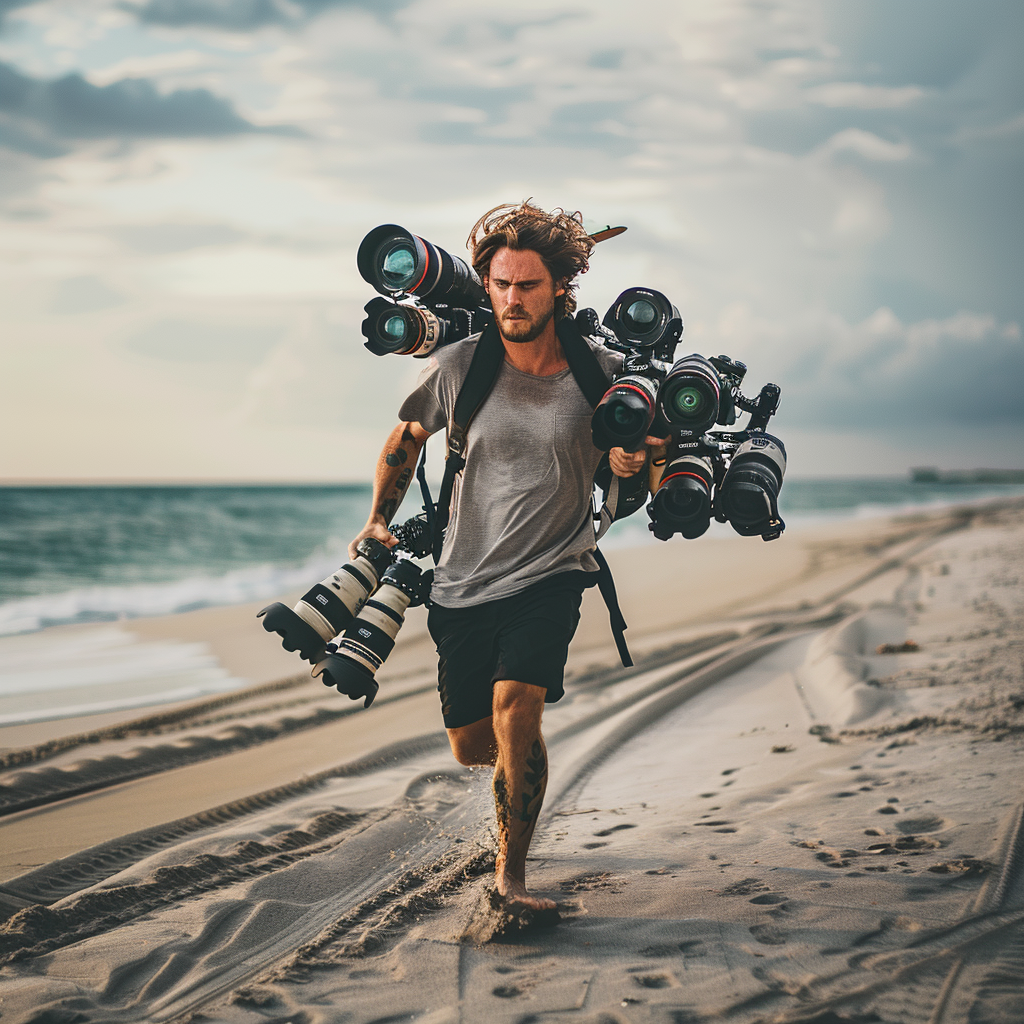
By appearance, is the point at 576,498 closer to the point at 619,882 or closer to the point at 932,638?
the point at 619,882

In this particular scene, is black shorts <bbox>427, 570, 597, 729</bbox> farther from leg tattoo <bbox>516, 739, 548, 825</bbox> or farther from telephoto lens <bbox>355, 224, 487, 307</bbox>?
telephoto lens <bbox>355, 224, 487, 307</bbox>

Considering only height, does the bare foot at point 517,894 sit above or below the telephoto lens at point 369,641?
below

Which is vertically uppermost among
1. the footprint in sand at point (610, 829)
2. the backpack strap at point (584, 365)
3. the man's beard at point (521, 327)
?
the man's beard at point (521, 327)

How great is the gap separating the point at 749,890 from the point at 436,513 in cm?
171

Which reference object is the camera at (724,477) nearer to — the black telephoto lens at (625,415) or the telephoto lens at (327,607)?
the black telephoto lens at (625,415)

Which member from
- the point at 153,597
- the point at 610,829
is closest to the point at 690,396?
the point at 610,829

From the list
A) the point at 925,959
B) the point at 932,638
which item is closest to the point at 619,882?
the point at 925,959

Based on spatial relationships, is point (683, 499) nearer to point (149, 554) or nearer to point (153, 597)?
point (153, 597)

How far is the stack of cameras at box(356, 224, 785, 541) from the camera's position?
296 centimetres

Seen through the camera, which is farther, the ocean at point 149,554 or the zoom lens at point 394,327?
the ocean at point 149,554

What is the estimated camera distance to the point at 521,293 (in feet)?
10.4

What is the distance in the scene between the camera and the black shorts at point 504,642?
9.95ft

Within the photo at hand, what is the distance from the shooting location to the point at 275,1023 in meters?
2.41

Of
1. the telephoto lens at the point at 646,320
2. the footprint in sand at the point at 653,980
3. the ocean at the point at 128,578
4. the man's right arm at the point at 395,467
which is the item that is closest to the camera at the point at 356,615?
the man's right arm at the point at 395,467
